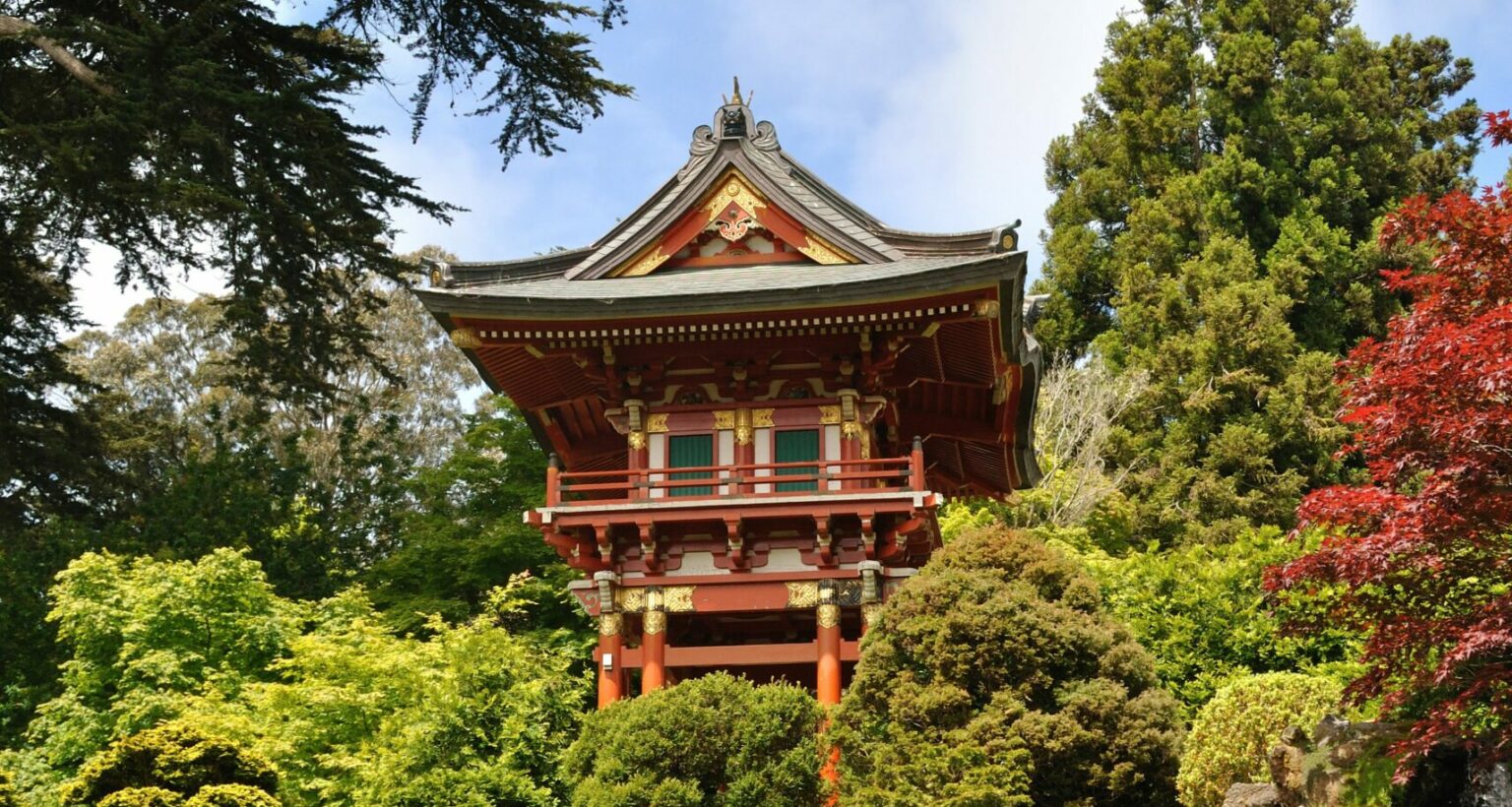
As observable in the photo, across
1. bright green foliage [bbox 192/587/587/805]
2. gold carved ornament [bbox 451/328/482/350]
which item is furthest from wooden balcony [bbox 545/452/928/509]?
bright green foliage [bbox 192/587/587/805]

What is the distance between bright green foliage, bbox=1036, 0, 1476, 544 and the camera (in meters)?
33.7

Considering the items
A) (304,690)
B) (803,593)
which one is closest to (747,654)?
(803,593)

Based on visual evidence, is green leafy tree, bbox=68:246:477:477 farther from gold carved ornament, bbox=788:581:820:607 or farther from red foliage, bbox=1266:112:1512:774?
red foliage, bbox=1266:112:1512:774

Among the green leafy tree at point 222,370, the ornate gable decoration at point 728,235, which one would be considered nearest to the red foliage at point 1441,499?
the ornate gable decoration at point 728,235

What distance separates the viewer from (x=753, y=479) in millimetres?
18578

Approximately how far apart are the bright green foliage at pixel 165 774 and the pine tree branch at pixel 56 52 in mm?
8976

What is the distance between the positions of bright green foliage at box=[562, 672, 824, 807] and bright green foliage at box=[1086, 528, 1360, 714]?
27.2 ft

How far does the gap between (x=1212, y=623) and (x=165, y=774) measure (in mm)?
15012

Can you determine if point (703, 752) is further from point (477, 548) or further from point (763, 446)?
point (477, 548)

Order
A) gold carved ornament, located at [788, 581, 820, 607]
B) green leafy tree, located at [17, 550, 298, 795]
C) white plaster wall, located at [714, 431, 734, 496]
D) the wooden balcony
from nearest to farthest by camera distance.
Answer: the wooden balcony < gold carved ornament, located at [788, 581, 820, 607] < white plaster wall, located at [714, 431, 734, 496] < green leafy tree, located at [17, 550, 298, 795]

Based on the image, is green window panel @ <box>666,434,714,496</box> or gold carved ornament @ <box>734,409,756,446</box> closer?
gold carved ornament @ <box>734,409,756,446</box>

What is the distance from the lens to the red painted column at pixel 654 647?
718 inches

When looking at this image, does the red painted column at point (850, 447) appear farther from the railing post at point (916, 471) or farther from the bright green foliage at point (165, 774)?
the bright green foliage at point (165, 774)

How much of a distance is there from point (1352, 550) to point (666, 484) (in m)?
9.53
